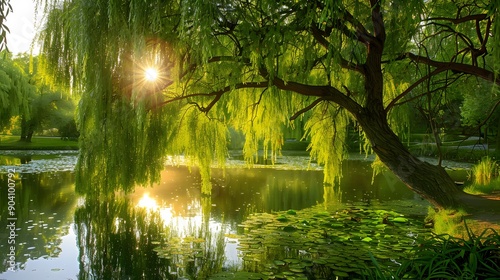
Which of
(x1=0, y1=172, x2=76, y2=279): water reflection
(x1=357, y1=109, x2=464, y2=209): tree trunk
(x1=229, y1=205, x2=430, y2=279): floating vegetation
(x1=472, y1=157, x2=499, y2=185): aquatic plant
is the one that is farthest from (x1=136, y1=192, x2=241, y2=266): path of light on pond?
(x1=472, y1=157, x2=499, y2=185): aquatic plant

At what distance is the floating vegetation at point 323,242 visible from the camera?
155 inches

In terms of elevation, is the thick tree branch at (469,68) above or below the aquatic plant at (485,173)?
above

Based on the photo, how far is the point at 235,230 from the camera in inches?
221

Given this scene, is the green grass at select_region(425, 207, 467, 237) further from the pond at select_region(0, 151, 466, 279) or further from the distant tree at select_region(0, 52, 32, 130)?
the distant tree at select_region(0, 52, 32, 130)

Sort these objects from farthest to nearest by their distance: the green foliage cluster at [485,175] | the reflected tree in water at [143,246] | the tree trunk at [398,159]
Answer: the green foliage cluster at [485,175] → the tree trunk at [398,159] → the reflected tree in water at [143,246]

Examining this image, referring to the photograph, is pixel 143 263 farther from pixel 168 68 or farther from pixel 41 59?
pixel 41 59

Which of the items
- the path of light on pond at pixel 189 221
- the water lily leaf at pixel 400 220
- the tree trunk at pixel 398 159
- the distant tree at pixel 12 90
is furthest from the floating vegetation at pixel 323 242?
the distant tree at pixel 12 90

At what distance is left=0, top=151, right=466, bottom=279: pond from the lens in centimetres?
409

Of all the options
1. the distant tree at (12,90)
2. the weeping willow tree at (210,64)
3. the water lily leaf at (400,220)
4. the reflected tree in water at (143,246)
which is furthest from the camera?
the distant tree at (12,90)

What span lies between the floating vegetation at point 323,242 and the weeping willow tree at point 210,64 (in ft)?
2.54

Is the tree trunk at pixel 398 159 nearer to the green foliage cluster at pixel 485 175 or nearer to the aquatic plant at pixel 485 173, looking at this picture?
the green foliage cluster at pixel 485 175

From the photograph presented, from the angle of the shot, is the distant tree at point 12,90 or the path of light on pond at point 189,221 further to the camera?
the distant tree at point 12,90

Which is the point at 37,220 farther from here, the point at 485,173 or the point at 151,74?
the point at 485,173

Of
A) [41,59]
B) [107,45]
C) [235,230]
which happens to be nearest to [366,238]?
[235,230]
